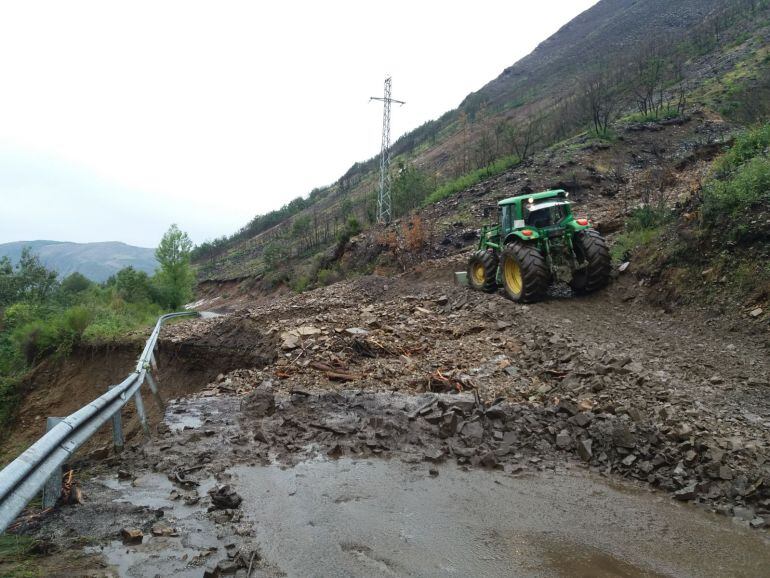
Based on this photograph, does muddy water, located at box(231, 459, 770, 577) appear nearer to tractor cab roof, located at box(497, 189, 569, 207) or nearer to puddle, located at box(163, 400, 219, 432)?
puddle, located at box(163, 400, 219, 432)

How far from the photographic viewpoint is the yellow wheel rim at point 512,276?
10.3m

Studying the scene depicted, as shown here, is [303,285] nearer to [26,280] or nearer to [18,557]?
[18,557]

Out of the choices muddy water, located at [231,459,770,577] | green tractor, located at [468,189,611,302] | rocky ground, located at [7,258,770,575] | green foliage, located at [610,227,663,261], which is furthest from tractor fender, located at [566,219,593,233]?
muddy water, located at [231,459,770,577]

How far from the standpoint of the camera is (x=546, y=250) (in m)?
9.84

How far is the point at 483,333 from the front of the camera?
334 inches

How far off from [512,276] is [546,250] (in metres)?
1.01

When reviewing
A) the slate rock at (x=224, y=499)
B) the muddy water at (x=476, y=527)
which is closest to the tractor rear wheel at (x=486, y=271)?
the muddy water at (x=476, y=527)

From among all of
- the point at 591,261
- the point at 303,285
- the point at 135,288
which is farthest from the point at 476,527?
the point at 135,288

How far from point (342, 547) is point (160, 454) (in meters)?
2.31

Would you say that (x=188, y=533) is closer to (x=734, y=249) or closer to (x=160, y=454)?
(x=160, y=454)

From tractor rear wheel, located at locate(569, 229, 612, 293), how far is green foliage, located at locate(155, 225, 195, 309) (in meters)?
30.3

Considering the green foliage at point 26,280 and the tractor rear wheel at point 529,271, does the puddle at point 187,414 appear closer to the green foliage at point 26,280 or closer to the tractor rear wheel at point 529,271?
the tractor rear wheel at point 529,271

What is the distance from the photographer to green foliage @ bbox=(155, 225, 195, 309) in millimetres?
34188

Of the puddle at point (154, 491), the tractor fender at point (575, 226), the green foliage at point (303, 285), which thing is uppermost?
the tractor fender at point (575, 226)
